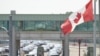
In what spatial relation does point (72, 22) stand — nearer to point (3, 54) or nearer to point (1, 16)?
point (1, 16)

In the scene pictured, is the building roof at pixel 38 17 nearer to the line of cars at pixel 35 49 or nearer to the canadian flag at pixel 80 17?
the canadian flag at pixel 80 17

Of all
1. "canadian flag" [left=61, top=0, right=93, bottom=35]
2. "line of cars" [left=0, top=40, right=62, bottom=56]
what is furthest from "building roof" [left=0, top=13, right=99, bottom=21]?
"line of cars" [left=0, top=40, right=62, bottom=56]

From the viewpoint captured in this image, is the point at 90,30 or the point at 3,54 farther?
the point at 3,54

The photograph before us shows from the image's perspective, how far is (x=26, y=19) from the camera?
42031 mm

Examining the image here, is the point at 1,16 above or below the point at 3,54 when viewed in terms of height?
above

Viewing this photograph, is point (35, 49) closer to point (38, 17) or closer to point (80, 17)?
point (38, 17)

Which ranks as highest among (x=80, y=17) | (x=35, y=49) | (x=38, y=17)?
(x=80, y=17)

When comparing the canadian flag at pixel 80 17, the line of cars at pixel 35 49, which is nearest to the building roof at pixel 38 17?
the canadian flag at pixel 80 17

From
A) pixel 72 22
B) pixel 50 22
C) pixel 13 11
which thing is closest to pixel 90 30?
pixel 50 22

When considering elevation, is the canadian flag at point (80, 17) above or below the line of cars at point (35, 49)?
above

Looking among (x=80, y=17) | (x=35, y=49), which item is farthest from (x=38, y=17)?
(x=35, y=49)

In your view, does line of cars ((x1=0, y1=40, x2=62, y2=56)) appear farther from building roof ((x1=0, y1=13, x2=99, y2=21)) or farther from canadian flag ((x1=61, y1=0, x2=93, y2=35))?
canadian flag ((x1=61, y1=0, x2=93, y2=35))

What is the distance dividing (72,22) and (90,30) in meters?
21.5

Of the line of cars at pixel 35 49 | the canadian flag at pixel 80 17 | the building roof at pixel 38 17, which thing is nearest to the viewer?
the canadian flag at pixel 80 17
